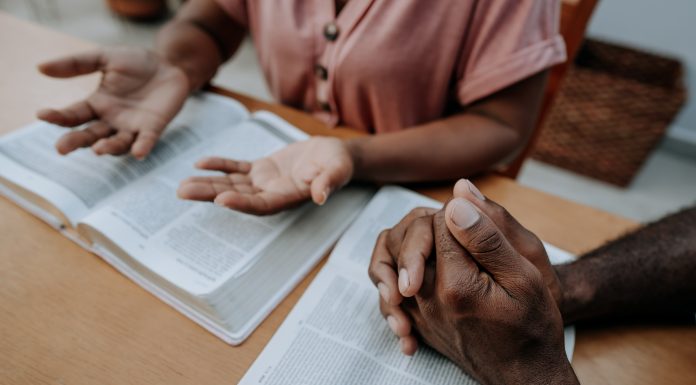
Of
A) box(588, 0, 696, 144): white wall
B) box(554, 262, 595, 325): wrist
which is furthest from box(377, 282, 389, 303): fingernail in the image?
box(588, 0, 696, 144): white wall

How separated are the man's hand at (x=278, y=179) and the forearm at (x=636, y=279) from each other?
1.09 ft

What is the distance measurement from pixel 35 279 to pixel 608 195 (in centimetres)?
203

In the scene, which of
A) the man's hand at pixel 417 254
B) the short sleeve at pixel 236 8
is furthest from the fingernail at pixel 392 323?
the short sleeve at pixel 236 8

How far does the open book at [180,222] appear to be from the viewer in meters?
0.53

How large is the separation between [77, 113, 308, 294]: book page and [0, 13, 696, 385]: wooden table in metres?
0.05

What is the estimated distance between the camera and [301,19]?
2.53ft

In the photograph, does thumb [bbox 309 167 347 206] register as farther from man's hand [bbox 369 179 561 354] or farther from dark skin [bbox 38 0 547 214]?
man's hand [bbox 369 179 561 354]

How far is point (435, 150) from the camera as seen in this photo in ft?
2.35

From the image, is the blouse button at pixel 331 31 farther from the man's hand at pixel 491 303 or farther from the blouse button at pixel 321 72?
the man's hand at pixel 491 303

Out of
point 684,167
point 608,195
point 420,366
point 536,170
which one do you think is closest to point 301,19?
point 420,366

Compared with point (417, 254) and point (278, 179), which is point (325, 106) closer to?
point (278, 179)

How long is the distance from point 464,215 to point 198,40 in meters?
0.74

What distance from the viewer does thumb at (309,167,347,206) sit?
0.57 m

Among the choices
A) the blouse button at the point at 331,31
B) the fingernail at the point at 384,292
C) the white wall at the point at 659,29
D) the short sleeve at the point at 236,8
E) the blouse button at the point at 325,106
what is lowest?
the white wall at the point at 659,29
